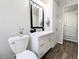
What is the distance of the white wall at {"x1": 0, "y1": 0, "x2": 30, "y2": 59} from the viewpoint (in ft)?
5.68

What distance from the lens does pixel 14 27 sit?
6.57 feet

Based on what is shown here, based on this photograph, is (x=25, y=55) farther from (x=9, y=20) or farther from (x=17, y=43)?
(x=9, y=20)

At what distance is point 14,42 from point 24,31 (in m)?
0.70

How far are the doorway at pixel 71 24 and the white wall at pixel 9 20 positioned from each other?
11.4 ft

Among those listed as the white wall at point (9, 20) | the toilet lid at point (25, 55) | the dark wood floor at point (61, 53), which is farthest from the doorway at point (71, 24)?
the toilet lid at point (25, 55)

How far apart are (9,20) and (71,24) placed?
4169 mm

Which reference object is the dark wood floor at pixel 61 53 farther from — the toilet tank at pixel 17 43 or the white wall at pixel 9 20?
the white wall at pixel 9 20

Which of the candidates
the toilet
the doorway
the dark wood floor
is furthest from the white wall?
the doorway

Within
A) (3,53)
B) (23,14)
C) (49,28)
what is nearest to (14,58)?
(3,53)

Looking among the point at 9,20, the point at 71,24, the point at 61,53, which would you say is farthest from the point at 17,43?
the point at 71,24

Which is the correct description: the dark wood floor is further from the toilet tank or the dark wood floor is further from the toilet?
the toilet tank

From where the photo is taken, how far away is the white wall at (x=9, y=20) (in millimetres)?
1730

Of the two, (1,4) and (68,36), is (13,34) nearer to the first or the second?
(1,4)

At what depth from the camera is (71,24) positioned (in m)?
5.00
